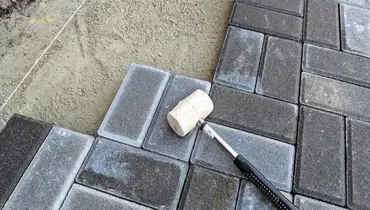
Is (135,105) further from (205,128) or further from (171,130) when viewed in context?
(205,128)

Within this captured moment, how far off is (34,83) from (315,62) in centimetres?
126

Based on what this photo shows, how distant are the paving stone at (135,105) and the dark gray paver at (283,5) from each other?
67 cm

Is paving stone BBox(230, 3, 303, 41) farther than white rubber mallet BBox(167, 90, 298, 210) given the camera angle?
Yes

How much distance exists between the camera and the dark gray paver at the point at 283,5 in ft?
6.42

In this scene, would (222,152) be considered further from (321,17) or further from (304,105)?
(321,17)

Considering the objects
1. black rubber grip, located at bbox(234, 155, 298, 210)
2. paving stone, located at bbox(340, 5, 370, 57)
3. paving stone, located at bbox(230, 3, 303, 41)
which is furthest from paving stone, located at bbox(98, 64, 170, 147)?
paving stone, located at bbox(340, 5, 370, 57)

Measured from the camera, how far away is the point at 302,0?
6.63ft

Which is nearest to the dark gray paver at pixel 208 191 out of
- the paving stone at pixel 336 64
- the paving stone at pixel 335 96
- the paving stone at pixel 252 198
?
the paving stone at pixel 252 198

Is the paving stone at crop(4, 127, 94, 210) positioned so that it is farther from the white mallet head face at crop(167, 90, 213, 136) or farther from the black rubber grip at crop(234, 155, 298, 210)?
the black rubber grip at crop(234, 155, 298, 210)

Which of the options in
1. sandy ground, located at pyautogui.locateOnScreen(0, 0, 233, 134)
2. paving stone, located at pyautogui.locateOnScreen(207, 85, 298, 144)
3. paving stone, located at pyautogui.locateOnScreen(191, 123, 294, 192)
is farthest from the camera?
sandy ground, located at pyautogui.locateOnScreen(0, 0, 233, 134)

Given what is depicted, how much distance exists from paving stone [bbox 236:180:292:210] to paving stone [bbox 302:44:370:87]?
648mm

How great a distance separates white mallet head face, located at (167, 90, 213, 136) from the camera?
1.42m

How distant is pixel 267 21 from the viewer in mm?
1898

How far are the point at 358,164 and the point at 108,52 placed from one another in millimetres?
1187
